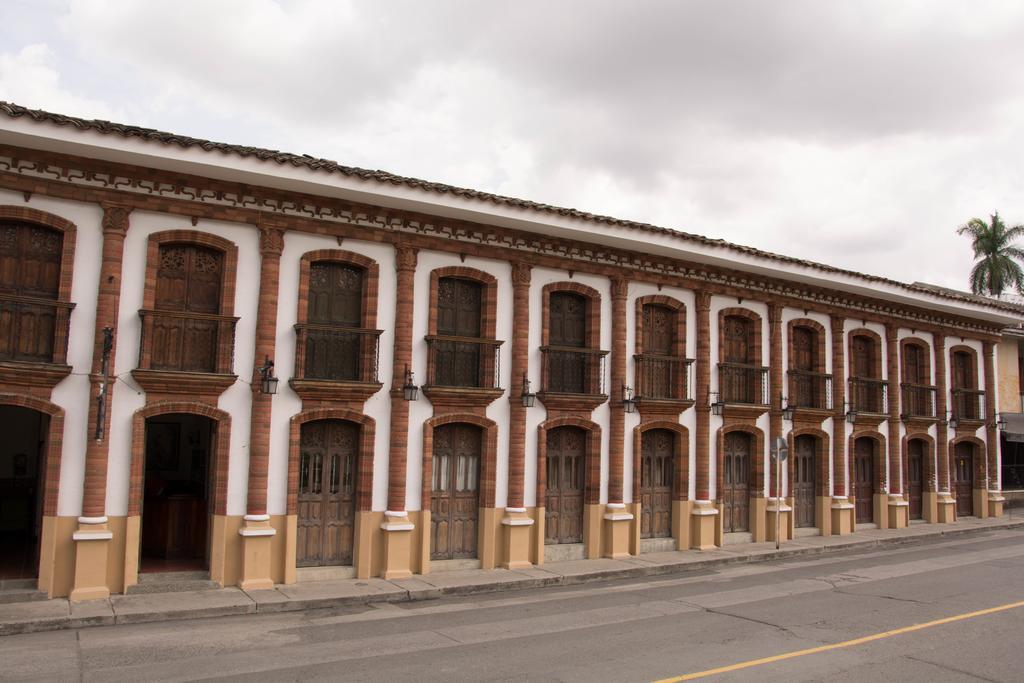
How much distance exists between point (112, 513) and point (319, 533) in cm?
338

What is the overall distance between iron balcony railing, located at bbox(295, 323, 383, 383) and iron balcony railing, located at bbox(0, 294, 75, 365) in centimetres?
355

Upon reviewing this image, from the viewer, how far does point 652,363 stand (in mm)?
18078

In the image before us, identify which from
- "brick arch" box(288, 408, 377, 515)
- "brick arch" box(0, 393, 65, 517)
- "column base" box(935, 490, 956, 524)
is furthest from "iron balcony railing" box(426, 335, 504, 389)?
"column base" box(935, 490, 956, 524)

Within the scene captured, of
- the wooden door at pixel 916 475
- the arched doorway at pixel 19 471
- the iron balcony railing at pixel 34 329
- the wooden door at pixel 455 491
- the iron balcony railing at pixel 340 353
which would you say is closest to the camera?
the iron balcony railing at pixel 34 329

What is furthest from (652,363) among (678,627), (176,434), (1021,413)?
(1021,413)

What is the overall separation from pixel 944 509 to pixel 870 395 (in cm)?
495

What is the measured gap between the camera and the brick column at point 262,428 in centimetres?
1322

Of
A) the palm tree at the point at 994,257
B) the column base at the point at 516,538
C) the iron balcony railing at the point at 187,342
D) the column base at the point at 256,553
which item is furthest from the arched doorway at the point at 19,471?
the palm tree at the point at 994,257

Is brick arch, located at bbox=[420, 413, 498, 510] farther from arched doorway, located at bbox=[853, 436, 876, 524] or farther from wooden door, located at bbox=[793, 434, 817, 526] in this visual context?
arched doorway, located at bbox=[853, 436, 876, 524]

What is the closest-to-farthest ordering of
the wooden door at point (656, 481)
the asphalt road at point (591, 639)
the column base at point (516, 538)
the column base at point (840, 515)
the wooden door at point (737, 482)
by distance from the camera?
the asphalt road at point (591, 639) → the column base at point (516, 538) → the wooden door at point (656, 481) → the wooden door at point (737, 482) → the column base at point (840, 515)

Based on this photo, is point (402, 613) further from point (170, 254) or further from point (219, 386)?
point (170, 254)

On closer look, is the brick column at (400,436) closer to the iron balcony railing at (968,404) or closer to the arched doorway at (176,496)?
the arched doorway at (176,496)

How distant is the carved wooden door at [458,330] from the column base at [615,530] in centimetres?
413

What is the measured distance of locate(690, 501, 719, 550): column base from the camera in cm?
1847
